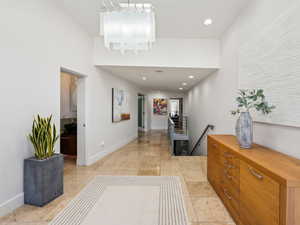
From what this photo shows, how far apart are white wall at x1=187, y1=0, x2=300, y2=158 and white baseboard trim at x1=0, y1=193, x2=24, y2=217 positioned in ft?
10.5

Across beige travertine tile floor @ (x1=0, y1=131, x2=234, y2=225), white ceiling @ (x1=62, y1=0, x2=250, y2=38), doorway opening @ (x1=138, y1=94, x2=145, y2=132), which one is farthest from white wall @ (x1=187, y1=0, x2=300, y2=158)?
doorway opening @ (x1=138, y1=94, x2=145, y2=132)

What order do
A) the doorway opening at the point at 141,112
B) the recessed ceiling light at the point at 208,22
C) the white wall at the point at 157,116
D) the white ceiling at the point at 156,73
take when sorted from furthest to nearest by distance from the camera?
the white wall at the point at 157,116 → the doorway opening at the point at 141,112 → the white ceiling at the point at 156,73 → the recessed ceiling light at the point at 208,22

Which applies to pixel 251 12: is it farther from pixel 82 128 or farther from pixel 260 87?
pixel 82 128

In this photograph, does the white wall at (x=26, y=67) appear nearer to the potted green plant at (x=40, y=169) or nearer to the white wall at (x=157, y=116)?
the potted green plant at (x=40, y=169)

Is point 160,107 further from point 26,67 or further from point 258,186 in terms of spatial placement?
point 258,186

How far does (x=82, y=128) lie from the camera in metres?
3.51

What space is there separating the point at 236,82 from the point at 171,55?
1599 millimetres

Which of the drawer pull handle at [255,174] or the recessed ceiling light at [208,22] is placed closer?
the drawer pull handle at [255,174]

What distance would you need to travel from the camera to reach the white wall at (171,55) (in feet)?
12.2

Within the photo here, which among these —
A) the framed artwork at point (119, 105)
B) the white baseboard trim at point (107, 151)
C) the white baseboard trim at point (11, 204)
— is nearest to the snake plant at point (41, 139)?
the white baseboard trim at point (11, 204)

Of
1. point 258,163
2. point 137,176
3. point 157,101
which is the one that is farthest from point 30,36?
point 157,101

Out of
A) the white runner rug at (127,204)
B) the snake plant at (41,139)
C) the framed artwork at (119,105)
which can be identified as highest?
the framed artwork at (119,105)

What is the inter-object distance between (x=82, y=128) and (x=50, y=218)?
1.93 m

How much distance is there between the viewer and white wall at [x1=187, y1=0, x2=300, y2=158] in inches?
67.4
